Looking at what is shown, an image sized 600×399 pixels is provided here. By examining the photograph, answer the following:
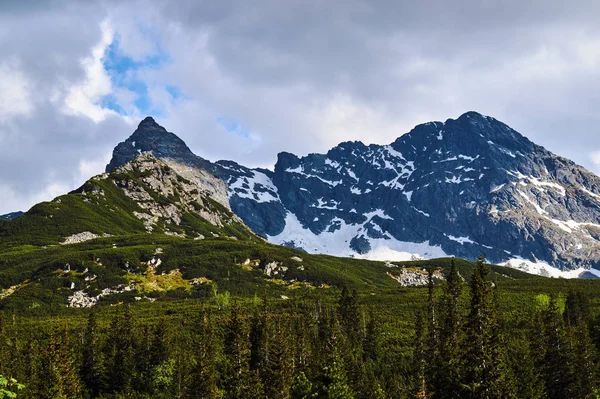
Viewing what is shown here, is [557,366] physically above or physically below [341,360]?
below

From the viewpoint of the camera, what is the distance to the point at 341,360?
239 feet

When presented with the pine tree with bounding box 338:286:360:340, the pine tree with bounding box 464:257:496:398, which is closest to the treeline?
the pine tree with bounding box 464:257:496:398

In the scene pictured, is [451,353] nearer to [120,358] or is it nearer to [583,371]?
[583,371]

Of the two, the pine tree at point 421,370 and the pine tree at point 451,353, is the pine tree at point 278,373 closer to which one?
the pine tree at point 421,370

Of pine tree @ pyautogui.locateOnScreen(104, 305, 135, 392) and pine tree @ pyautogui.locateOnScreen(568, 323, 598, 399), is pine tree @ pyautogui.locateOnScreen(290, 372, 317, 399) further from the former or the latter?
pine tree @ pyautogui.locateOnScreen(104, 305, 135, 392)

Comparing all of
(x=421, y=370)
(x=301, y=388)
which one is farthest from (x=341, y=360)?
(x=421, y=370)

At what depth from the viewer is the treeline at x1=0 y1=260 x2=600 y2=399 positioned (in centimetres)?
5556

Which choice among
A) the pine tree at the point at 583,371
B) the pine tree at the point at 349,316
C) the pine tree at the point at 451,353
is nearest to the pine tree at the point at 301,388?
the pine tree at the point at 451,353

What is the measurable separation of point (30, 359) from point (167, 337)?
29.6m

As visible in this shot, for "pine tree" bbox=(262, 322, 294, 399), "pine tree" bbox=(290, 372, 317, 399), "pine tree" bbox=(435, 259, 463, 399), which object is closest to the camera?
"pine tree" bbox=(435, 259, 463, 399)

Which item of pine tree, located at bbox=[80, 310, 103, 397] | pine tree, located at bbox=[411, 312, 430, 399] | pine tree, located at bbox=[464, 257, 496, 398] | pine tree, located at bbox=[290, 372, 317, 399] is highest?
pine tree, located at bbox=[464, 257, 496, 398]

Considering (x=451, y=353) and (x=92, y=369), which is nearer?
(x=451, y=353)

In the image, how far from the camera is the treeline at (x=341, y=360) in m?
55.6

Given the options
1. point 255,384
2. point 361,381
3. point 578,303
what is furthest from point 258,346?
point 578,303
